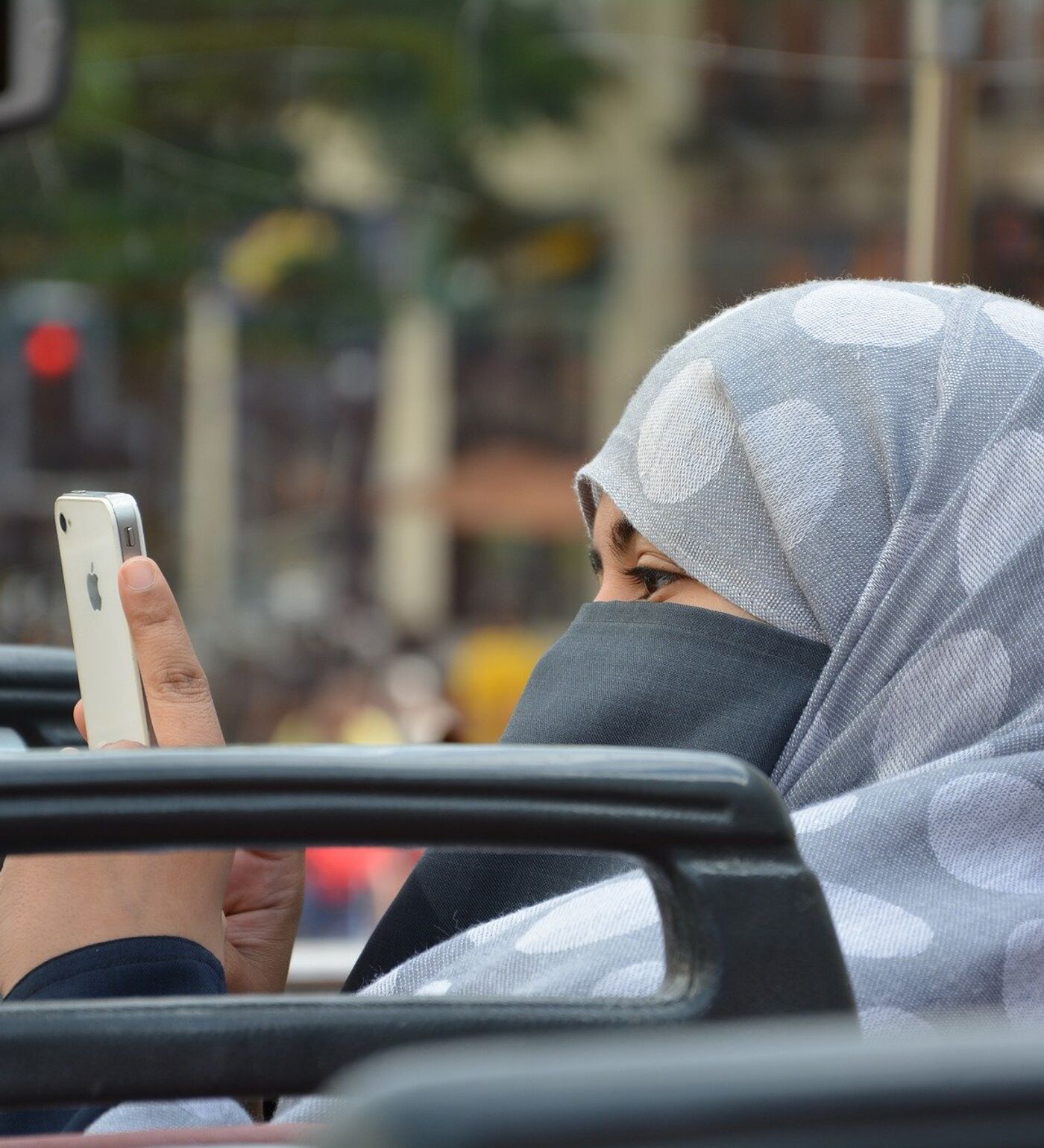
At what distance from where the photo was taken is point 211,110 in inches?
365

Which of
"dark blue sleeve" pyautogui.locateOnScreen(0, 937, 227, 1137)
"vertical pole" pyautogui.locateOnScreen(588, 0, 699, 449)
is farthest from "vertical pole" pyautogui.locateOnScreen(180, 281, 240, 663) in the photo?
"dark blue sleeve" pyautogui.locateOnScreen(0, 937, 227, 1137)

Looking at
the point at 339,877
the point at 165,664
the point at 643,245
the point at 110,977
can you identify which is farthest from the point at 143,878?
the point at 643,245

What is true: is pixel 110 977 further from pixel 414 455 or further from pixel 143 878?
pixel 414 455

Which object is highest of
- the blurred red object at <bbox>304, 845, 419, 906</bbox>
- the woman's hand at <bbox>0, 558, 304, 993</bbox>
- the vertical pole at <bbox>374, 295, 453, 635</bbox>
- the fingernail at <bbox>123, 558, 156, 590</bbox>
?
the fingernail at <bbox>123, 558, 156, 590</bbox>

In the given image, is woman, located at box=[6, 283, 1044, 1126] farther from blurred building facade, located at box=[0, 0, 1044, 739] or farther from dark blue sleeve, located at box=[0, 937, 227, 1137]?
blurred building facade, located at box=[0, 0, 1044, 739]

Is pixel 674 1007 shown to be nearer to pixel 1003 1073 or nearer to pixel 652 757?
pixel 652 757

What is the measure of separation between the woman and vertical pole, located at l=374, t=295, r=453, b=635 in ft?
44.5

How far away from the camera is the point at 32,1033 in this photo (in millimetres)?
779

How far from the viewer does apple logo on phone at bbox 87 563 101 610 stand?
4.37 ft

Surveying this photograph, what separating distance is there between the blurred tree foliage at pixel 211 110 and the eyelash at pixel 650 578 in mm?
7904

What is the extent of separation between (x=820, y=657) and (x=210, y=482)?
13.6 meters

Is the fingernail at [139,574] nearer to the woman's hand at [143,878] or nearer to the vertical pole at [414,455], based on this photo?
the woman's hand at [143,878]

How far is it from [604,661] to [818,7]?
12370mm

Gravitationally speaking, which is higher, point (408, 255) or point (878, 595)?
point (878, 595)
